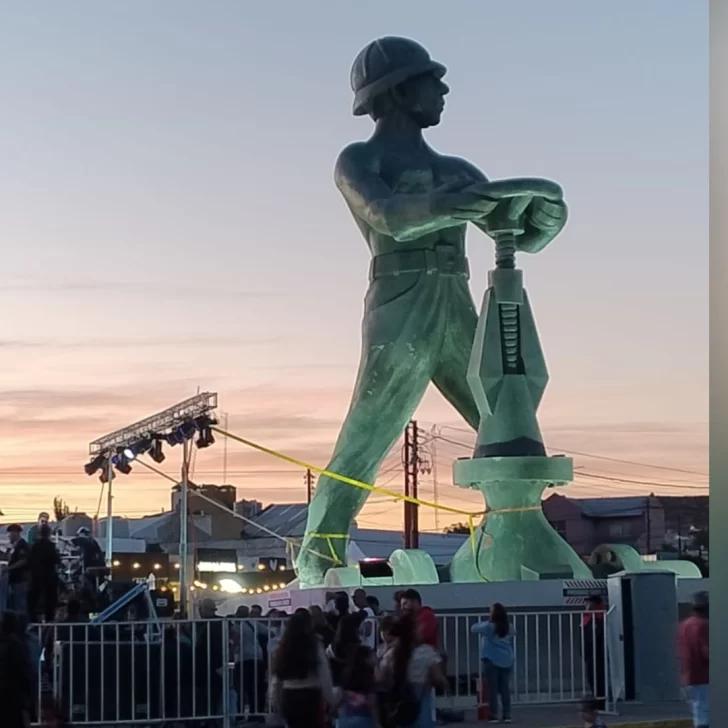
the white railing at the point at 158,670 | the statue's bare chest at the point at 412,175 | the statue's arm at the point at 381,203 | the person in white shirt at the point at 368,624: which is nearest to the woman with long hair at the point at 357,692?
the white railing at the point at 158,670

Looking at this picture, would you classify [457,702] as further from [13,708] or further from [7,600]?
[13,708]

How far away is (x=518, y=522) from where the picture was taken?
59.3 ft

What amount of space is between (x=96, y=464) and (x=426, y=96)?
65.2 feet

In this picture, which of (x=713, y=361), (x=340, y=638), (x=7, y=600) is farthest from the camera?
(x=7, y=600)

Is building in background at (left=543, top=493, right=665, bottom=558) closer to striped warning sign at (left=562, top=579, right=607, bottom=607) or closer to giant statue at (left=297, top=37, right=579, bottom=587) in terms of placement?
giant statue at (left=297, top=37, right=579, bottom=587)

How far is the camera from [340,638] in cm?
1053

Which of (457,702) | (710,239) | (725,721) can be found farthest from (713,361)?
(457,702)

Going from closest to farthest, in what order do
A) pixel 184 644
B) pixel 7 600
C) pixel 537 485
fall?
pixel 184 644 < pixel 7 600 < pixel 537 485

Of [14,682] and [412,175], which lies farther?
[412,175]

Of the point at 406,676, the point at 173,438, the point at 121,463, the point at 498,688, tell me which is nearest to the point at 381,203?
the point at 498,688

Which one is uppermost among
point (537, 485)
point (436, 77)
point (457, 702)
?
point (436, 77)

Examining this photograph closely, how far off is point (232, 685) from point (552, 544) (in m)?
5.37

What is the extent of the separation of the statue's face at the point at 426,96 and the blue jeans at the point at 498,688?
7.38 meters

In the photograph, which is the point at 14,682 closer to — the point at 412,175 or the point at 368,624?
the point at 368,624
